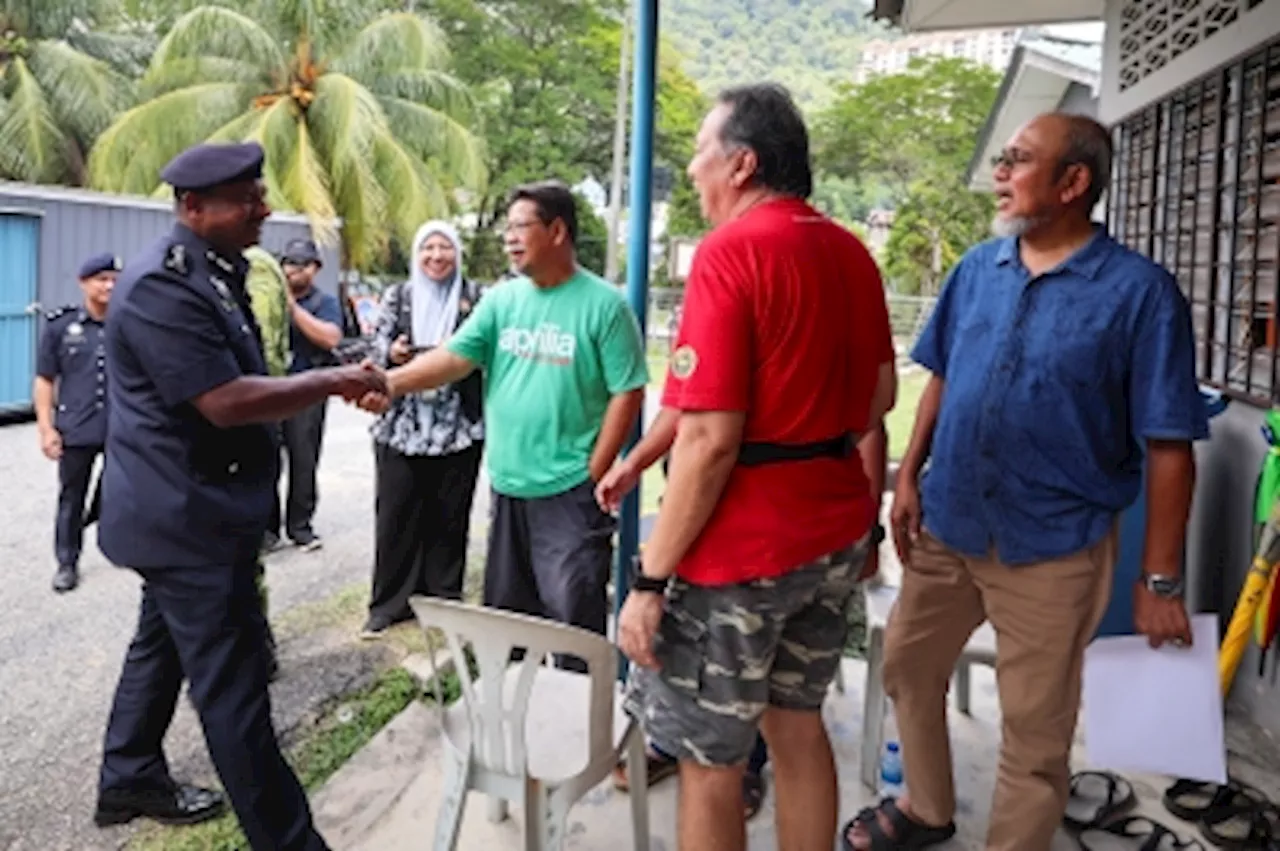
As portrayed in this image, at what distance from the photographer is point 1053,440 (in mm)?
2178

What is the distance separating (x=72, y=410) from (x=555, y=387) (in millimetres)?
3166

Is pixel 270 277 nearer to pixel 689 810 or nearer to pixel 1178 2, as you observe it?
pixel 689 810

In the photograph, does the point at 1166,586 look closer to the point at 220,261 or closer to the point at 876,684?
the point at 876,684

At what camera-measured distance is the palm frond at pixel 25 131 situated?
714 inches

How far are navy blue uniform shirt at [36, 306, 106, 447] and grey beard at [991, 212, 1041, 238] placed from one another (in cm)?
423

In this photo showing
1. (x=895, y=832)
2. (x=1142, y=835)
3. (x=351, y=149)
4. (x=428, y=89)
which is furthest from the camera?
(x=428, y=89)

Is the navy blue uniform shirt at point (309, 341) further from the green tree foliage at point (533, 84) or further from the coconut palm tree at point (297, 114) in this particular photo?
the green tree foliage at point (533, 84)

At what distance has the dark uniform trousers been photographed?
4836 mm

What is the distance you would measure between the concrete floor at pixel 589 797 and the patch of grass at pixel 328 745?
10cm

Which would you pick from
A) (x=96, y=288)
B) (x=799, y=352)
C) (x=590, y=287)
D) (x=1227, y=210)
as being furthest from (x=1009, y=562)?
(x=96, y=288)

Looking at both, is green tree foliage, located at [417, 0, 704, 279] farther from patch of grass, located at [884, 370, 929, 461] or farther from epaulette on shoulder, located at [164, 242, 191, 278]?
epaulette on shoulder, located at [164, 242, 191, 278]

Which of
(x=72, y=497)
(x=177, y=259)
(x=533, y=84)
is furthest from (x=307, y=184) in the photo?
(x=177, y=259)

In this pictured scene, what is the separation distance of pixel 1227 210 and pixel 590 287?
2396mm

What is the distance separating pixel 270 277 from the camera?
3.60 meters
